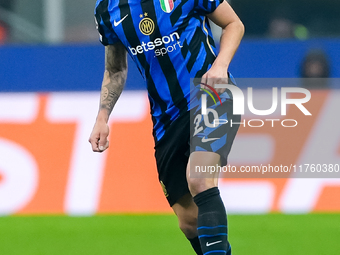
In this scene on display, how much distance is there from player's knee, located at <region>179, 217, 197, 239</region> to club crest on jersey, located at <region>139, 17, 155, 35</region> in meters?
0.98

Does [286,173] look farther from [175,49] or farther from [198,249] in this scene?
[175,49]

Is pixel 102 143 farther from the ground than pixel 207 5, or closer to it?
closer to it

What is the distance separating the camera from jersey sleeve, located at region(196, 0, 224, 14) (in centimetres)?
280

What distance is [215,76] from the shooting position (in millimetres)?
2561

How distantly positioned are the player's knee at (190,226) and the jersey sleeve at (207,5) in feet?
3.48

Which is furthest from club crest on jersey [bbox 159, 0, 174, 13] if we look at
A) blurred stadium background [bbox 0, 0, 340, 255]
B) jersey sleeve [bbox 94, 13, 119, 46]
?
blurred stadium background [bbox 0, 0, 340, 255]

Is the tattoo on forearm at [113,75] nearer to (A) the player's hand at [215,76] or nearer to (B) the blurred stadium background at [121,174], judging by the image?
(A) the player's hand at [215,76]

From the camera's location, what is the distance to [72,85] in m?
7.00

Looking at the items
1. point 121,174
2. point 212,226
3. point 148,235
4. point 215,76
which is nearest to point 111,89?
point 215,76

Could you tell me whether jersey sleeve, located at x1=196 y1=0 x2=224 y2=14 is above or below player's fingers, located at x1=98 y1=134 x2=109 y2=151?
above

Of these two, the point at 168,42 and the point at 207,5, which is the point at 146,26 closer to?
the point at 168,42

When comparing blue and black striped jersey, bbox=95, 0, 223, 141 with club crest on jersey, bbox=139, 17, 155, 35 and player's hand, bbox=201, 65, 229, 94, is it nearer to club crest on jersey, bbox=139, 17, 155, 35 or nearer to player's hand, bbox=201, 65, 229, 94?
club crest on jersey, bbox=139, 17, 155, 35

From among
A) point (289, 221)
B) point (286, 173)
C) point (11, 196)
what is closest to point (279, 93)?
point (286, 173)

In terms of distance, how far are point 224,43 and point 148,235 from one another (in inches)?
88.4
